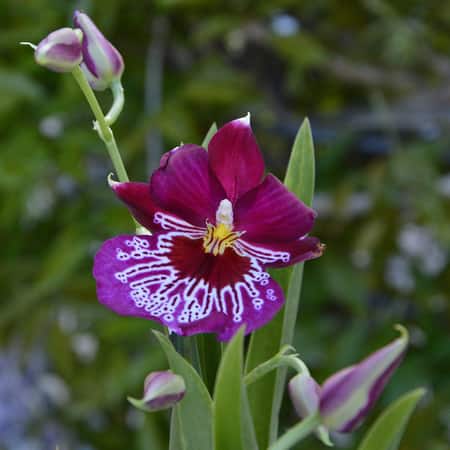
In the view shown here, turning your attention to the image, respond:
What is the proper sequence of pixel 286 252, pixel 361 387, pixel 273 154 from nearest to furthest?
pixel 361 387
pixel 286 252
pixel 273 154

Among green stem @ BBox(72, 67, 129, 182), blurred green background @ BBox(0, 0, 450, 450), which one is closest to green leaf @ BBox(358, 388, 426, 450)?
green stem @ BBox(72, 67, 129, 182)

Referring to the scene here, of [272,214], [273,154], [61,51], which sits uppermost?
[61,51]

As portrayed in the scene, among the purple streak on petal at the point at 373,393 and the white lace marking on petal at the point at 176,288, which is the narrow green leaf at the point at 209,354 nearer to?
the white lace marking on petal at the point at 176,288

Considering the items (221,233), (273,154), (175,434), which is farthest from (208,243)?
(273,154)

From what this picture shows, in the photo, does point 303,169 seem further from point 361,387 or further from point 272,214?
point 361,387

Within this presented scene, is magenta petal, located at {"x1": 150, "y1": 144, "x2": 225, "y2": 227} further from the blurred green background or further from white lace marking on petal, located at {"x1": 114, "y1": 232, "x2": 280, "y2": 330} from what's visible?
the blurred green background

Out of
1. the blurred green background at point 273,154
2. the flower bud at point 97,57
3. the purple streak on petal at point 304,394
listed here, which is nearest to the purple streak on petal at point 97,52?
the flower bud at point 97,57
